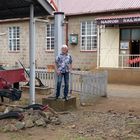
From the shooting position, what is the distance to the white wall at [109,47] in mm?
24562

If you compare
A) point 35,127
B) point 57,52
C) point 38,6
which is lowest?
point 35,127

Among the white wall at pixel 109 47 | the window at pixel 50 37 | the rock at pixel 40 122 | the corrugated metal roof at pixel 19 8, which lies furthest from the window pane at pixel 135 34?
the rock at pixel 40 122

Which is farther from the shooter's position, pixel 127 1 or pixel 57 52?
pixel 127 1

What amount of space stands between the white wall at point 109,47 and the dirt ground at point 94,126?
11163mm

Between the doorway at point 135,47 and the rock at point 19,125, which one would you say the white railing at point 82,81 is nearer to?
the rock at point 19,125

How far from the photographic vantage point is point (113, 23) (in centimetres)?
2403

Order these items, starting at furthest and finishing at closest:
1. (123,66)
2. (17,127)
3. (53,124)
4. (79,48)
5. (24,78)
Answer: (79,48) → (123,66) → (24,78) → (53,124) → (17,127)

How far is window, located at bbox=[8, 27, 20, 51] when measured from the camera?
3112 centimetres

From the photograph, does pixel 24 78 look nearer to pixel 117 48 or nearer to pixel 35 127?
pixel 35 127

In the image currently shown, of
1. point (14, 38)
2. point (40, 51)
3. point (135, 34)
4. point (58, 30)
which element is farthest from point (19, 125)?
point (14, 38)

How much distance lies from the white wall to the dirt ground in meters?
11.2

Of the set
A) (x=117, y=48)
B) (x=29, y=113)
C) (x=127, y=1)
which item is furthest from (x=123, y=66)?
(x=29, y=113)

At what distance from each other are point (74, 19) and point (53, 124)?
18.2 m

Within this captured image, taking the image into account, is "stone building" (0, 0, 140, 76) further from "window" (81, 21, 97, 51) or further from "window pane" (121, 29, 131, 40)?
"window pane" (121, 29, 131, 40)
